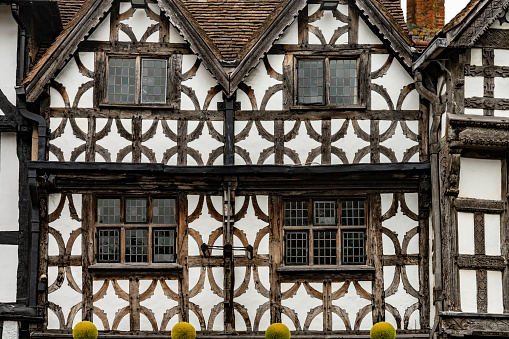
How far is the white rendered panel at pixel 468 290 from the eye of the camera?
14734 mm

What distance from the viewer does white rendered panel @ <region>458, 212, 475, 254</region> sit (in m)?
14.9

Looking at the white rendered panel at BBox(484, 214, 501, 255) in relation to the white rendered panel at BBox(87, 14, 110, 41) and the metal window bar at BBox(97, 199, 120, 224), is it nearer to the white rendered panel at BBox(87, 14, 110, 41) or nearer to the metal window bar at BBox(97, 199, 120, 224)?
the metal window bar at BBox(97, 199, 120, 224)

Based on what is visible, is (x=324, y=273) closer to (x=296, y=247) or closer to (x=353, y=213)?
(x=296, y=247)

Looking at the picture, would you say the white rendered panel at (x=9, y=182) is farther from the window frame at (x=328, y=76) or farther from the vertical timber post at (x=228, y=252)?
the window frame at (x=328, y=76)

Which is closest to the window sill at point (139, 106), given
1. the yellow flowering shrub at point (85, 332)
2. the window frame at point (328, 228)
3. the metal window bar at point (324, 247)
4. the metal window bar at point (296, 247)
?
the window frame at point (328, 228)

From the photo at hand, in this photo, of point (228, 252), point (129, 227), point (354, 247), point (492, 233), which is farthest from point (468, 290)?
point (129, 227)

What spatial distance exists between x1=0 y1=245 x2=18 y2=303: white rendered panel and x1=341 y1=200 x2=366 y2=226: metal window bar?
6198 millimetres

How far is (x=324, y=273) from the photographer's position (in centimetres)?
1577

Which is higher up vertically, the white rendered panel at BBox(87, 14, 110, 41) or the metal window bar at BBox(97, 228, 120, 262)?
the white rendered panel at BBox(87, 14, 110, 41)

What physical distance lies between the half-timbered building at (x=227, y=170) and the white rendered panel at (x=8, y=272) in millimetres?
26

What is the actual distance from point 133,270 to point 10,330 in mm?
2462

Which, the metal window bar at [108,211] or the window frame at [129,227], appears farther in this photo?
the metal window bar at [108,211]

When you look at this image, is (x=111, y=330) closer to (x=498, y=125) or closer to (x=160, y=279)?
(x=160, y=279)

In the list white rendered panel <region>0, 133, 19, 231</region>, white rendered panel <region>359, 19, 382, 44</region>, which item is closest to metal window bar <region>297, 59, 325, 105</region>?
white rendered panel <region>359, 19, 382, 44</region>
